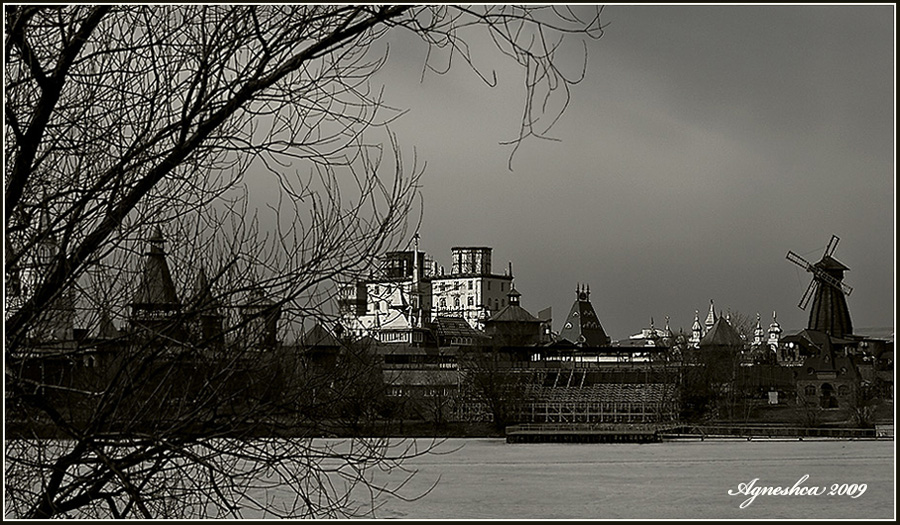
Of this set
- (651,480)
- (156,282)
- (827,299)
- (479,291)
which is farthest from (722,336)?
(156,282)

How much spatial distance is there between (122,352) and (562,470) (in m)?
18.2

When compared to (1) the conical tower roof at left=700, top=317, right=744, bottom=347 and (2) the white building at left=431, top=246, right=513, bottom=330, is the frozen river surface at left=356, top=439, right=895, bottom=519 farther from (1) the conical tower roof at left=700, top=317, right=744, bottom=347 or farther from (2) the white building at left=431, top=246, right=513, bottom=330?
(1) the conical tower roof at left=700, top=317, right=744, bottom=347

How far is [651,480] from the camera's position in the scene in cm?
1728

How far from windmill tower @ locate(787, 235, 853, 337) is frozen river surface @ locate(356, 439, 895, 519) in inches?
421

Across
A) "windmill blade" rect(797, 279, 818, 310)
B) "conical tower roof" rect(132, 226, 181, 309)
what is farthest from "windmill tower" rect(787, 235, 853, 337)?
"conical tower roof" rect(132, 226, 181, 309)

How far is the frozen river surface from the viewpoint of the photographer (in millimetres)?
12072

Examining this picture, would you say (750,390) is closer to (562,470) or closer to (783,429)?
(783,429)

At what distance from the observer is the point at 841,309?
37.7 metres

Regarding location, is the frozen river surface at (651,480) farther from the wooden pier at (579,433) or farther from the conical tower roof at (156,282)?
the conical tower roof at (156,282)

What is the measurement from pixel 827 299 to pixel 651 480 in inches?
854

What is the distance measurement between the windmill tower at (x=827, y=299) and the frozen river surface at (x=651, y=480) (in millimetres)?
10700

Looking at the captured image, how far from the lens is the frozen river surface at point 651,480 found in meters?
12.1

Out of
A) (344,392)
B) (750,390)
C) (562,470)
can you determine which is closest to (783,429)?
(750,390)

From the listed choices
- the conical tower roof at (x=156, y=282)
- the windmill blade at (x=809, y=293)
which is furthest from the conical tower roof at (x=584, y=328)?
the conical tower roof at (x=156, y=282)
